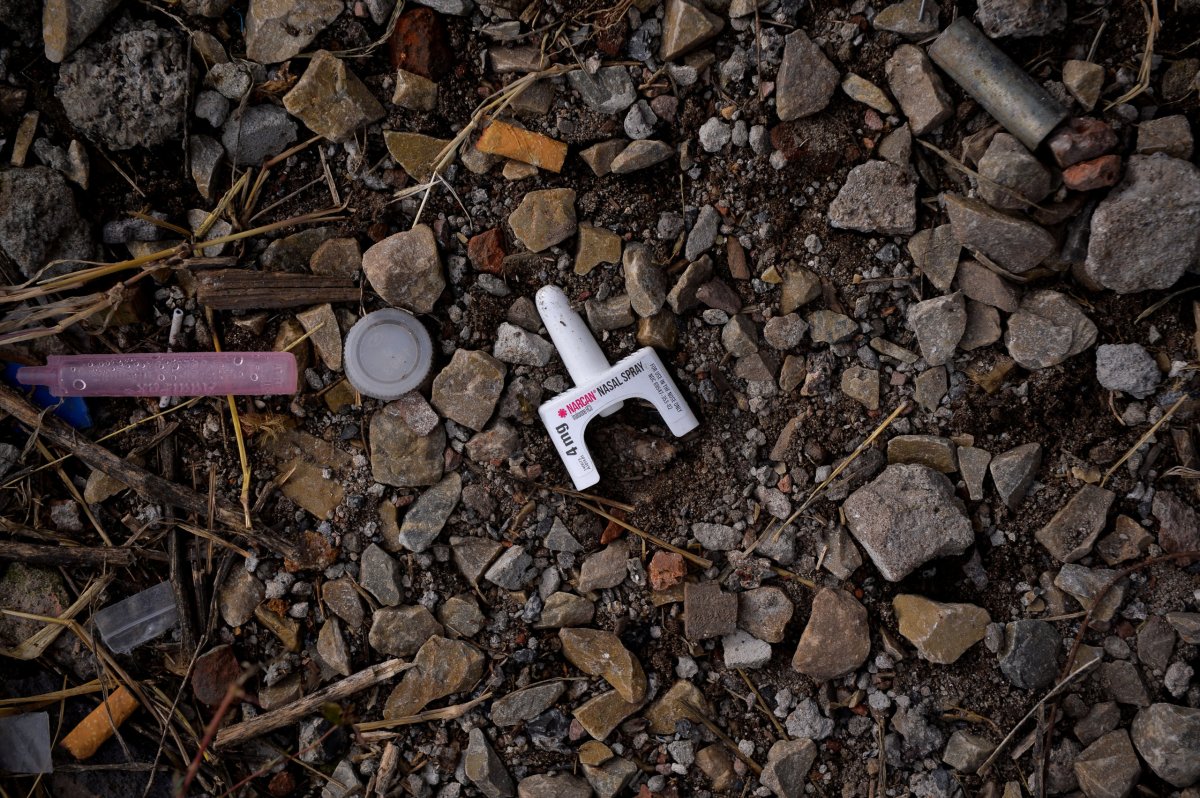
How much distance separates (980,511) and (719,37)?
1302 millimetres

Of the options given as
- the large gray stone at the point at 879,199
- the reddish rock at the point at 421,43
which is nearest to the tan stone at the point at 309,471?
the reddish rock at the point at 421,43

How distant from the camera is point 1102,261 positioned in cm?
179

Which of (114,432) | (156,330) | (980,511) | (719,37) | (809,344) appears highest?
(719,37)

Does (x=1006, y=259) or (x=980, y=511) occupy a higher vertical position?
(x=1006, y=259)

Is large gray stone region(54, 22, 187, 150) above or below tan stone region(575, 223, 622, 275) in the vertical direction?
above

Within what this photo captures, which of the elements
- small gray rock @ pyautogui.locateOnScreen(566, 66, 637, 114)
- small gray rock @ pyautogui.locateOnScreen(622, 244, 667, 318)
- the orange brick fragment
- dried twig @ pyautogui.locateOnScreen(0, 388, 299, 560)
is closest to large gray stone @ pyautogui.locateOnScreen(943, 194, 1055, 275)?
small gray rock @ pyautogui.locateOnScreen(622, 244, 667, 318)

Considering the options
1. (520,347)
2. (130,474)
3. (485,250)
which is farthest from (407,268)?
(130,474)

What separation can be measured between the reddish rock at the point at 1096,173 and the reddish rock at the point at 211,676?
7.54 feet

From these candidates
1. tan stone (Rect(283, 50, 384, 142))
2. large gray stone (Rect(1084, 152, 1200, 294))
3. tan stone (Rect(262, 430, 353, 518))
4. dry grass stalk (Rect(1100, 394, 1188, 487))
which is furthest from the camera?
tan stone (Rect(262, 430, 353, 518))

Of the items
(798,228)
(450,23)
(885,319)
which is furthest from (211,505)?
(885,319)

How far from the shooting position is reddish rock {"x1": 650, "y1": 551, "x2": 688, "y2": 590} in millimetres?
1979

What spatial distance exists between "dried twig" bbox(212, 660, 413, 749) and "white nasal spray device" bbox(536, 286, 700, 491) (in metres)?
0.67

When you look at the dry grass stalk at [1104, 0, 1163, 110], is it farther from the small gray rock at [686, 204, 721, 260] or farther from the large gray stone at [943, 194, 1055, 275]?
the small gray rock at [686, 204, 721, 260]

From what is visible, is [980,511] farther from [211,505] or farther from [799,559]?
[211,505]
